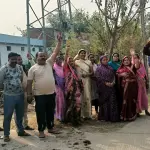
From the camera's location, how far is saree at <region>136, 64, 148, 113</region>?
25.5 feet

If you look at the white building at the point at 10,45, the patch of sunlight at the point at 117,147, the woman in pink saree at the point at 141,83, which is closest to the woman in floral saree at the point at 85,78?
the woman in pink saree at the point at 141,83

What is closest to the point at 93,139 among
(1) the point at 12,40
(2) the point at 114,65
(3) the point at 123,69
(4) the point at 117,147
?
(4) the point at 117,147

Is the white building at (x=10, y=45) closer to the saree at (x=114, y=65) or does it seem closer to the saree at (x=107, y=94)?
the saree at (x=114, y=65)

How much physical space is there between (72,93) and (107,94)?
875mm

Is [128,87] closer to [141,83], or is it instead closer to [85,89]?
[141,83]

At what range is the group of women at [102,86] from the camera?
23.8ft

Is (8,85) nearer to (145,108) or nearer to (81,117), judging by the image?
(81,117)

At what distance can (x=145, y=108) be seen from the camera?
8016 mm

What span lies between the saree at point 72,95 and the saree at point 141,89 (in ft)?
4.93

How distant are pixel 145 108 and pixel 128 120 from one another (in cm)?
68

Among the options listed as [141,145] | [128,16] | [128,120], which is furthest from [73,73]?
[128,16]

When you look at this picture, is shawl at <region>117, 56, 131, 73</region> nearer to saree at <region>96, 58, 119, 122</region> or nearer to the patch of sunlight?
saree at <region>96, 58, 119, 122</region>

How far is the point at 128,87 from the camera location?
7523 mm

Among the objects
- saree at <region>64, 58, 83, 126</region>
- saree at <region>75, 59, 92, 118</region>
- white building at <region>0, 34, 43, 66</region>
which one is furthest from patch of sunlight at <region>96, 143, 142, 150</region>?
white building at <region>0, 34, 43, 66</region>
